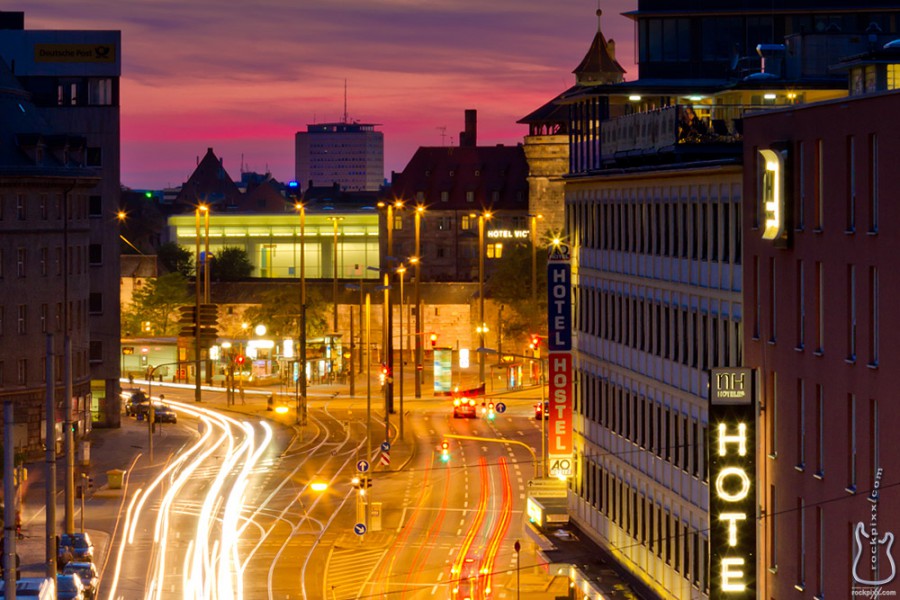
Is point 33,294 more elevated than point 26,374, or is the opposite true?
point 33,294

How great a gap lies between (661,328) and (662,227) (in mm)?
2908

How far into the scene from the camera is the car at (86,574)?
62375mm

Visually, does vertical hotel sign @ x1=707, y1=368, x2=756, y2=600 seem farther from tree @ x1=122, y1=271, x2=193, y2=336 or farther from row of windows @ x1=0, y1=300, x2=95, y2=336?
tree @ x1=122, y1=271, x2=193, y2=336

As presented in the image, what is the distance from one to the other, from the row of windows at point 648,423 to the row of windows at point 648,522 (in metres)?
1.56

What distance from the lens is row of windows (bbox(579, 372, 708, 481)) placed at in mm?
51097

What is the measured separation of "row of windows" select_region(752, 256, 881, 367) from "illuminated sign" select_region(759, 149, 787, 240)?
36.0 inches

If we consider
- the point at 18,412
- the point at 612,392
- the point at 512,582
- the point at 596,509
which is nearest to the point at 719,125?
the point at 612,392

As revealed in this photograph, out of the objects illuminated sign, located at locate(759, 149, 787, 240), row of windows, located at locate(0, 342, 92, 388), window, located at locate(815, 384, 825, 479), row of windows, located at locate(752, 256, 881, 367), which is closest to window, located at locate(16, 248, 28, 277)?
row of windows, located at locate(0, 342, 92, 388)

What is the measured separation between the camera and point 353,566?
7281 centimetres

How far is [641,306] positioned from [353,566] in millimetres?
20199

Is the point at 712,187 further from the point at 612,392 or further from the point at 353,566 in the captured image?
the point at 353,566

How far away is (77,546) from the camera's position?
225 feet

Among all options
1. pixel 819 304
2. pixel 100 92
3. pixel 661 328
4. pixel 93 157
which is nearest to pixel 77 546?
pixel 661 328

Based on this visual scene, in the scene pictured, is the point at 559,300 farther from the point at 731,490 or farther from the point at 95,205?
the point at 95,205
